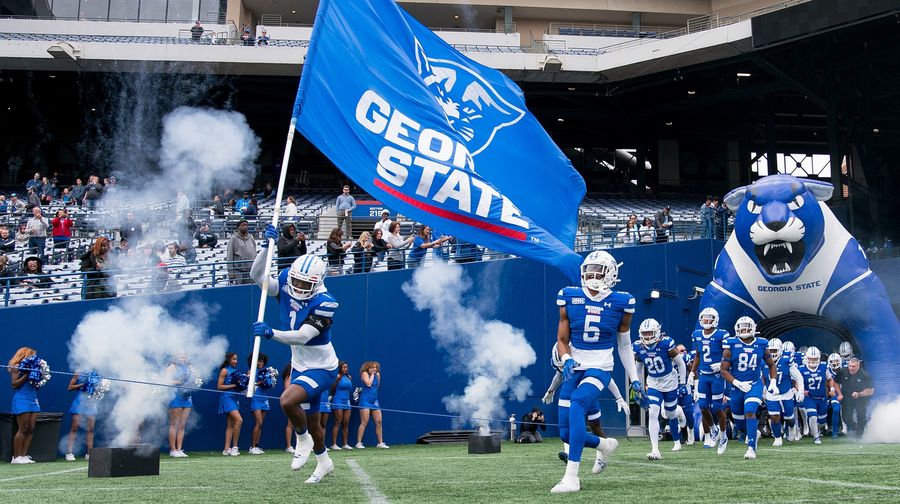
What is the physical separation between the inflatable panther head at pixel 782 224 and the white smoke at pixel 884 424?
8.49 ft

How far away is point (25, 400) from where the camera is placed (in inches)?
514

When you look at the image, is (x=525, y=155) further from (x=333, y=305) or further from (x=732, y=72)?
(x=732, y=72)

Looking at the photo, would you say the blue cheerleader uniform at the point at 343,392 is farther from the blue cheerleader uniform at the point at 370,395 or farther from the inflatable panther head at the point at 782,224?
the inflatable panther head at the point at 782,224

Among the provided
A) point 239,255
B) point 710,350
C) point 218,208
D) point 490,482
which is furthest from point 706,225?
point 490,482

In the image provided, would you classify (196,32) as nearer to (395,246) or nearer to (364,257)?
(395,246)

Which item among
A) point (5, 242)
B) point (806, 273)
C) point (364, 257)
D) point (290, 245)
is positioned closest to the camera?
point (806, 273)

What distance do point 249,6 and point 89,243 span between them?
18.1m

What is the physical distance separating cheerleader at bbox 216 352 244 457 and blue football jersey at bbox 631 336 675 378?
655 cm

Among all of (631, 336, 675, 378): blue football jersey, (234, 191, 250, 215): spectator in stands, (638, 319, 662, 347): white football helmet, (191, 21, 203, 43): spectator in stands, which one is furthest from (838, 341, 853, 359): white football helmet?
(191, 21, 203, 43): spectator in stands

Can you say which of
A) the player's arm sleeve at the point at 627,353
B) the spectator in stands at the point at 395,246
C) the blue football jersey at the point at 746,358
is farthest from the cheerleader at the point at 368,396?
the player's arm sleeve at the point at 627,353

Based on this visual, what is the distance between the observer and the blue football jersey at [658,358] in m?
13.9

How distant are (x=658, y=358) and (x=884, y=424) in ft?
15.2

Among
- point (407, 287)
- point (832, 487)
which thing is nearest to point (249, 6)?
point (407, 287)

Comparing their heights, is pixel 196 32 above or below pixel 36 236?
above
